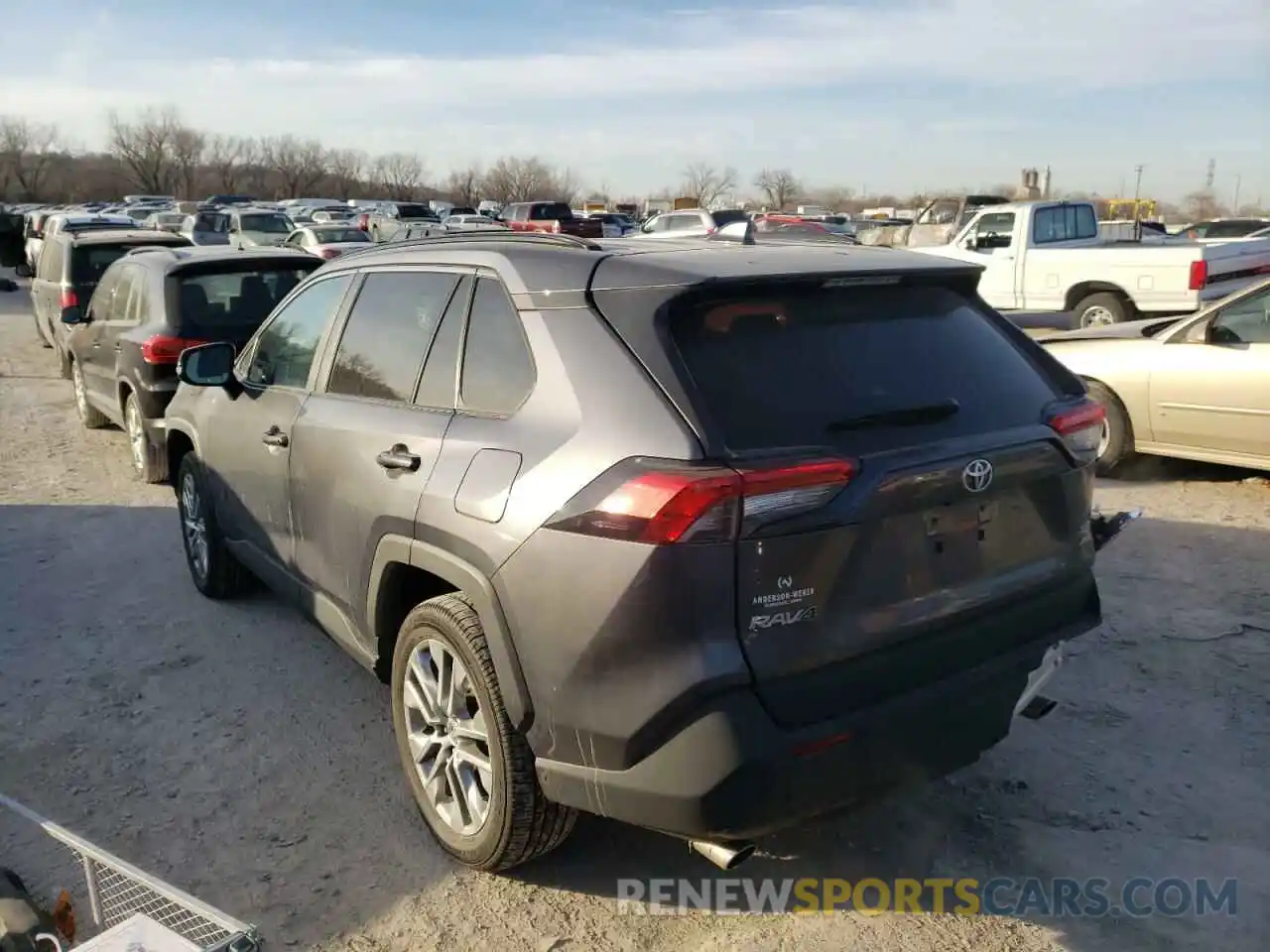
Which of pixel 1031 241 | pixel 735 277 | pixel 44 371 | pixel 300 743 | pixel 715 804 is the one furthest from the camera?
pixel 1031 241

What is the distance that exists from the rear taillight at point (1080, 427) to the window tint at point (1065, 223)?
12.6 metres

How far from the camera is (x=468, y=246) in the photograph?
3482 millimetres

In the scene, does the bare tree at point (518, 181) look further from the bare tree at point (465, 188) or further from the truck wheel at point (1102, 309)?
the truck wheel at point (1102, 309)

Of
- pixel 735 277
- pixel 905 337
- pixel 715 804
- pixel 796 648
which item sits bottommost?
pixel 715 804

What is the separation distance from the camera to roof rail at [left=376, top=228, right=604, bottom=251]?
3.19 m

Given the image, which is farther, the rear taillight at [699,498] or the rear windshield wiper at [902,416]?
the rear windshield wiper at [902,416]

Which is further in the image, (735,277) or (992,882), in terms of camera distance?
(992,882)

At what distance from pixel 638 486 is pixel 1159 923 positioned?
1944 millimetres

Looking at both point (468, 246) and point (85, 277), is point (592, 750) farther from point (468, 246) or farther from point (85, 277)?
point (85, 277)

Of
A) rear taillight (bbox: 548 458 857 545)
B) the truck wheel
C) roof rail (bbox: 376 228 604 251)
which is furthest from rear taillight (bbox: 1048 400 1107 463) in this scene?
the truck wheel

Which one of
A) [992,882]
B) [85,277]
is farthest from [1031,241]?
[992,882]

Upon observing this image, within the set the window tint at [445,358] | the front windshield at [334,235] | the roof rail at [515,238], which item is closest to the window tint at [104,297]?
the roof rail at [515,238]

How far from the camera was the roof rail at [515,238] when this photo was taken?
319 cm

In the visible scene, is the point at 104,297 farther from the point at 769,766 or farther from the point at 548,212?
the point at 548,212
